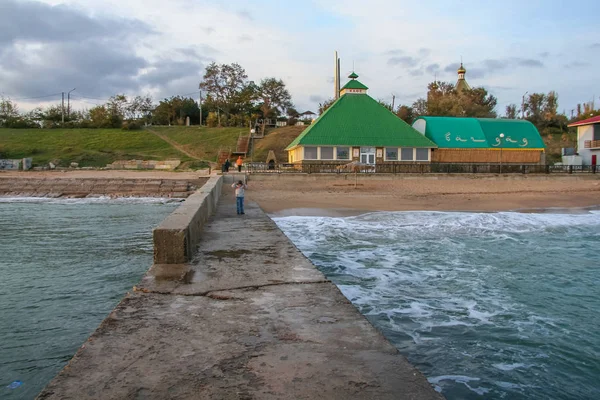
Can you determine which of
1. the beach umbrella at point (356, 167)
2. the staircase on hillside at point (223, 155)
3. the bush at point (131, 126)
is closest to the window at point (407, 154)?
the beach umbrella at point (356, 167)

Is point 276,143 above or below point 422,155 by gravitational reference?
above

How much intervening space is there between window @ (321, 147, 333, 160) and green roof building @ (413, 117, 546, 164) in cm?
950

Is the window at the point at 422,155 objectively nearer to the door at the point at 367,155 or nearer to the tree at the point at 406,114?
the door at the point at 367,155

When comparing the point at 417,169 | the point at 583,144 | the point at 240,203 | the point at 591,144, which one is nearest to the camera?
the point at 240,203

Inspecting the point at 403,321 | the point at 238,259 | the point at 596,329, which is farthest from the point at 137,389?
the point at 596,329

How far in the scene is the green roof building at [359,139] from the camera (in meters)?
38.9

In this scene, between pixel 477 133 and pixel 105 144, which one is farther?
pixel 105 144

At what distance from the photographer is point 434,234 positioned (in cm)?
1277

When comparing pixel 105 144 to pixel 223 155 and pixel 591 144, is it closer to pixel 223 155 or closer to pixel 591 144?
pixel 223 155

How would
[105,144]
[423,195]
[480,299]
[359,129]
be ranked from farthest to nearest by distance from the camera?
[105,144] < [359,129] < [423,195] < [480,299]

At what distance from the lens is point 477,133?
4234 cm

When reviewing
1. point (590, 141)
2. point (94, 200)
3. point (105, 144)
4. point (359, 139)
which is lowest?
point (94, 200)

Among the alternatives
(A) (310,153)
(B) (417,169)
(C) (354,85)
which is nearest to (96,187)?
(A) (310,153)

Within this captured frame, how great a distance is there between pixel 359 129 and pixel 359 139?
165 centimetres
